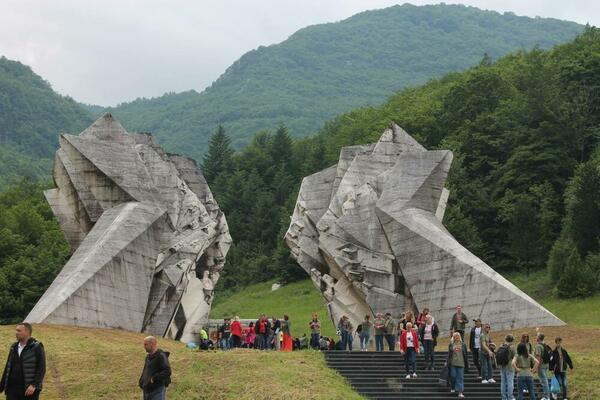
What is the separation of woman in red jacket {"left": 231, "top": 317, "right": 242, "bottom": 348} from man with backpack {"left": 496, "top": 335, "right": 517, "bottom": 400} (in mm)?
10629

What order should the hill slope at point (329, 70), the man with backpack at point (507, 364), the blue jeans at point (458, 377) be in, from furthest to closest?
1. the hill slope at point (329, 70)
2. the blue jeans at point (458, 377)
3. the man with backpack at point (507, 364)

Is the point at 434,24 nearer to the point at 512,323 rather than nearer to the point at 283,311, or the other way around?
the point at 283,311

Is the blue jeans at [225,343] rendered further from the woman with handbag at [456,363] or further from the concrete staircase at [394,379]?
the woman with handbag at [456,363]

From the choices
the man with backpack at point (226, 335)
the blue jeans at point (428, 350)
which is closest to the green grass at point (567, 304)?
the man with backpack at point (226, 335)

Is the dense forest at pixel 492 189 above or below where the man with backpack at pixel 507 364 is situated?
above

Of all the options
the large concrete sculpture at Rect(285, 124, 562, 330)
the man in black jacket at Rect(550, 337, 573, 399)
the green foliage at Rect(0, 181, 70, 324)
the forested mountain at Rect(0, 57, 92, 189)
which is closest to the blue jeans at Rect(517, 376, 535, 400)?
the man in black jacket at Rect(550, 337, 573, 399)

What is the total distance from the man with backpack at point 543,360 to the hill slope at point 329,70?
352 ft

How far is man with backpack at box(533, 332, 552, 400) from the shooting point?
18.1 meters

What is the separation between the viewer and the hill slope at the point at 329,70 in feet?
456

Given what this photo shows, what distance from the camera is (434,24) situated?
19050cm

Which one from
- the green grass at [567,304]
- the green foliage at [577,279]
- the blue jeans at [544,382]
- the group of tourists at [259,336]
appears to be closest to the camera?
the blue jeans at [544,382]

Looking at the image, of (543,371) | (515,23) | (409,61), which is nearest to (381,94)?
(409,61)

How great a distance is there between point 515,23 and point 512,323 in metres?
179

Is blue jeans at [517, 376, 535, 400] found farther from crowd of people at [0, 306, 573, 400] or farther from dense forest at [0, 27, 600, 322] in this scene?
dense forest at [0, 27, 600, 322]
